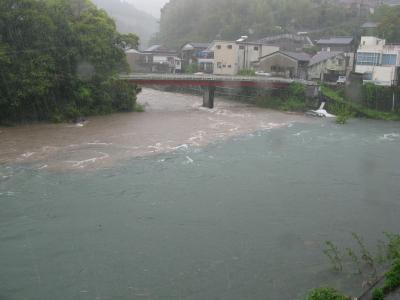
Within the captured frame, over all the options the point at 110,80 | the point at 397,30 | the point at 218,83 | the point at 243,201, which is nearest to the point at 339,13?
the point at 397,30

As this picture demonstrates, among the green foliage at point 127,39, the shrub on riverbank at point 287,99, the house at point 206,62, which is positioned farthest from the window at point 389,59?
the house at point 206,62

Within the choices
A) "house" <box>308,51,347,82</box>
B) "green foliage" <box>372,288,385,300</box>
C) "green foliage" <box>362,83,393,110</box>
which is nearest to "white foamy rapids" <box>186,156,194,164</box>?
"green foliage" <box>372,288,385,300</box>

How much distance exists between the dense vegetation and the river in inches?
88.6

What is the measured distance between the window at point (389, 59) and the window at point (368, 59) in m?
0.34

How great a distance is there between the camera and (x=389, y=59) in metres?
31.9

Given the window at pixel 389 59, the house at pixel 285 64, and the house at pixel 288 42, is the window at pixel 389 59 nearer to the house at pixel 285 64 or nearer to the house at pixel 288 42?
the house at pixel 285 64

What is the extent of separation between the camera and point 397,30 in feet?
130

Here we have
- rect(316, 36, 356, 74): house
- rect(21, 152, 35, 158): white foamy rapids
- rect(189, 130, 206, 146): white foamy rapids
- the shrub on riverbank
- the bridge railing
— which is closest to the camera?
rect(21, 152, 35, 158): white foamy rapids

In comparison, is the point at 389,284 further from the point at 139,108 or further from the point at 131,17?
the point at 131,17

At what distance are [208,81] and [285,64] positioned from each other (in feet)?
32.7

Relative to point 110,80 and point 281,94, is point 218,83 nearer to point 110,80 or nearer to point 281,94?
point 281,94

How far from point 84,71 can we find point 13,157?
9.89 metres

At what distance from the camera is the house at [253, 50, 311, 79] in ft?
124

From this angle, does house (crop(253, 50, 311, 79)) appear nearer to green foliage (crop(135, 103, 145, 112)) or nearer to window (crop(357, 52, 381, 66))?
window (crop(357, 52, 381, 66))
